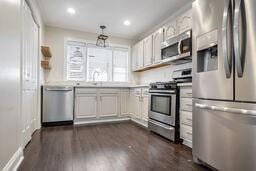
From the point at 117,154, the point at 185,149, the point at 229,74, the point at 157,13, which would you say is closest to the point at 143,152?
the point at 117,154

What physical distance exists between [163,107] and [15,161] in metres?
2.31

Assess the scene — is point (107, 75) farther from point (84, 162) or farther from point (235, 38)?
point (235, 38)

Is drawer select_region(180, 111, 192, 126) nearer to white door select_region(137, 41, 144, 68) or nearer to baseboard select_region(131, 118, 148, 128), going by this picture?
baseboard select_region(131, 118, 148, 128)

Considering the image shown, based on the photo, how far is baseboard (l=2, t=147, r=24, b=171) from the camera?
5.02ft

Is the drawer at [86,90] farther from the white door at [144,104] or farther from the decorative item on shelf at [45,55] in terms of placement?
the white door at [144,104]

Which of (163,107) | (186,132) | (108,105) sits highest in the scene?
(163,107)

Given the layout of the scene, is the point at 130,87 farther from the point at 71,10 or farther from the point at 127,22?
the point at 71,10

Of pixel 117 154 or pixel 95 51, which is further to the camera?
pixel 95 51

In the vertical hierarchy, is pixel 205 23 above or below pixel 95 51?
below

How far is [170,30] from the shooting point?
328cm

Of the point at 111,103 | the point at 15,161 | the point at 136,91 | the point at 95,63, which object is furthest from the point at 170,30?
the point at 15,161

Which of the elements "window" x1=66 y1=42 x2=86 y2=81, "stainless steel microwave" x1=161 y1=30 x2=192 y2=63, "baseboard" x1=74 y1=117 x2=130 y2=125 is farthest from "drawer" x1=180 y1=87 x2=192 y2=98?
"window" x1=66 y1=42 x2=86 y2=81

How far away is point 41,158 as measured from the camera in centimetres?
200

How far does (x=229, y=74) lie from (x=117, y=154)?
1.66m
